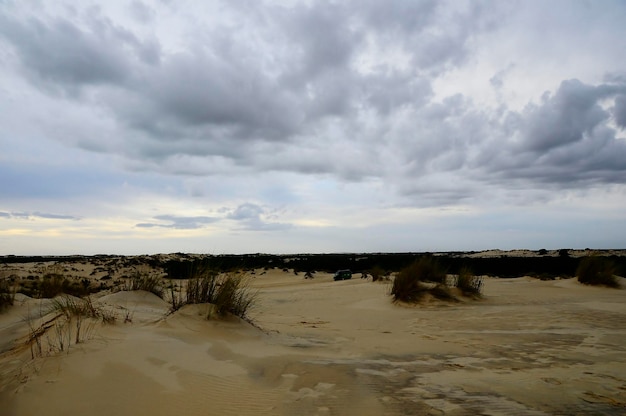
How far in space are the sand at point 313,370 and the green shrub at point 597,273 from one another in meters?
9.05

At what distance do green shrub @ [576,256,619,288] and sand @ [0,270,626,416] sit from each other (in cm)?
905

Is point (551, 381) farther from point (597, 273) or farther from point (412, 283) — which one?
point (597, 273)

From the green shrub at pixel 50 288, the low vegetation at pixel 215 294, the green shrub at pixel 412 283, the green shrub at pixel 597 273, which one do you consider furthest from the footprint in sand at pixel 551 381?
the green shrub at pixel 597 273

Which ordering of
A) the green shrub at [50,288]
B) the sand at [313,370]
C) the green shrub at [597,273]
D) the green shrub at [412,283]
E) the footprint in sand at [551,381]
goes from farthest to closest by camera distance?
the green shrub at [597,273] < the green shrub at [412,283] < the green shrub at [50,288] < the footprint in sand at [551,381] < the sand at [313,370]

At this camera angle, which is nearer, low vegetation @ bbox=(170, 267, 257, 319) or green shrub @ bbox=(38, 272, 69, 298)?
low vegetation @ bbox=(170, 267, 257, 319)

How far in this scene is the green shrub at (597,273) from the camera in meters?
15.1

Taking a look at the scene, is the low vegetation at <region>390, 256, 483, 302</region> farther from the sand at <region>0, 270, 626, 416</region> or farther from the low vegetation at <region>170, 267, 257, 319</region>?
the low vegetation at <region>170, 267, 257, 319</region>

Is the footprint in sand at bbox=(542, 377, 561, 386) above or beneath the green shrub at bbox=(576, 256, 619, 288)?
beneath

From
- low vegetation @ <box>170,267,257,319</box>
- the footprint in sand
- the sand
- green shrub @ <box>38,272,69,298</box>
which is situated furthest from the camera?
green shrub @ <box>38,272,69,298</box>

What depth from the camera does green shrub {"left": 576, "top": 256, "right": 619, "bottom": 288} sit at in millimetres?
15094

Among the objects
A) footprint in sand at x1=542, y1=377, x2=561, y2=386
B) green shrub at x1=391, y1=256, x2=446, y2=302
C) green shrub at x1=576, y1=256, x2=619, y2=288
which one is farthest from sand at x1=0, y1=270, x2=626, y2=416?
green shrub at x1=576, y1=256, x2=619, y2=288

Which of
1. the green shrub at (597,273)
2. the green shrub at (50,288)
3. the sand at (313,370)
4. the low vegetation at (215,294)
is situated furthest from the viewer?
the green shrub at (597,273)

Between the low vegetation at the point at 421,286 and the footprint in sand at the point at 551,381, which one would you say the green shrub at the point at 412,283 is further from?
the footprint in sand at the point at 551,381

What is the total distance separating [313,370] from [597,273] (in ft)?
51.2
